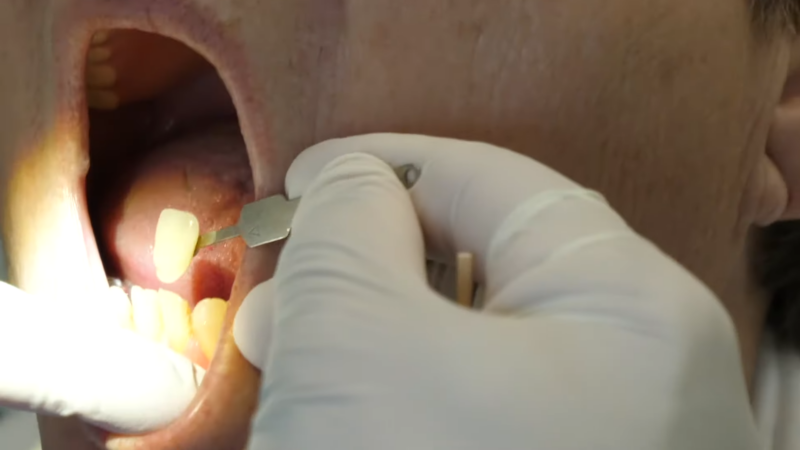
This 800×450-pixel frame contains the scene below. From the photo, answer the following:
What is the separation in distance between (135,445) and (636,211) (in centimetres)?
55

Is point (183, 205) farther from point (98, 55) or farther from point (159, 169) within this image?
point (98, 55)

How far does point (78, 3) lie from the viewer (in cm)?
77

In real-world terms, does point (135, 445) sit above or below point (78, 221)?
below

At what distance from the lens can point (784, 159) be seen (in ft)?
2.43

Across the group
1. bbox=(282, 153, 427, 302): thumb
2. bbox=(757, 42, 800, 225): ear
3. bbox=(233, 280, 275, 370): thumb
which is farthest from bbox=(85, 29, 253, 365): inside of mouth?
bbox=(757, 42, 800, 225): ear

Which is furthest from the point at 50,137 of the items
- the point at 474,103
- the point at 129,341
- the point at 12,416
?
the point at 12,416

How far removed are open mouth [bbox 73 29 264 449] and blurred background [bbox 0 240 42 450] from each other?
1.89ft

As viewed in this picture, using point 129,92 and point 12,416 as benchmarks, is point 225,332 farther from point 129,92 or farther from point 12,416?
point 12,416

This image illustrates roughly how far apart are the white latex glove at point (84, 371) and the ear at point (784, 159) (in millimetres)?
607

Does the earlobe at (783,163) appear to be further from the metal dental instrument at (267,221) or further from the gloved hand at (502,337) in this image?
the metal dental instrument at (267,221)

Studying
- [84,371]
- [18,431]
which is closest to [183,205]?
[84,371]

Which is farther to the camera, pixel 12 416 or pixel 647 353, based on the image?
pixel 12 416

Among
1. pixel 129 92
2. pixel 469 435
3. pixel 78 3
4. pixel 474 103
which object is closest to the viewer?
pixel 469 435

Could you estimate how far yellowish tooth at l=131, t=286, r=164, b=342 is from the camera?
86 centimetres
